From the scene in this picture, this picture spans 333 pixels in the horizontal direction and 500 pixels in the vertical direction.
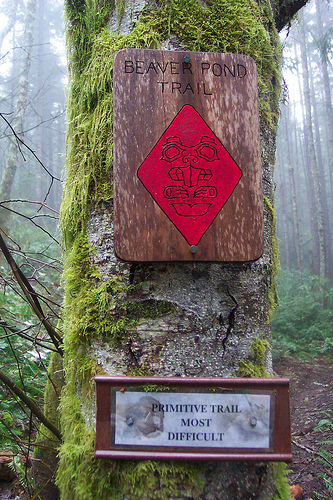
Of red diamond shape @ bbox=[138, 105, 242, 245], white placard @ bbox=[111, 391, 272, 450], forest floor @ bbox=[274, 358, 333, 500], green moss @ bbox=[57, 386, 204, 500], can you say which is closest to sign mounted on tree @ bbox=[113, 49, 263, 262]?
red diamond shape @ bbox=[138, 105, 242, 245]

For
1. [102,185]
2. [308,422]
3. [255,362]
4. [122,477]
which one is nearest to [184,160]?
[102,185]

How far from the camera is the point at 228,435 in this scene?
91cm

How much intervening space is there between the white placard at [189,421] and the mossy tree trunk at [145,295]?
0.06 meters

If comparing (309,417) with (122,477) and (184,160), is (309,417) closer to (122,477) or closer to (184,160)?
(122,477)

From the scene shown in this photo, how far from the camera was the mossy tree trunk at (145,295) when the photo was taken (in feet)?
2.96

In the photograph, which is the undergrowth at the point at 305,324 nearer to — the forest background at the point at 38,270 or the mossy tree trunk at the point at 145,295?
the forest background at the point at 38,270

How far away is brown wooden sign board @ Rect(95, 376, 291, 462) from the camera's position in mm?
905

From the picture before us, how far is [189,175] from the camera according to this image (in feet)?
3.27

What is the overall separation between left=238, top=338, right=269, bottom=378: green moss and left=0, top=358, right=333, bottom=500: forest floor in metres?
0.34

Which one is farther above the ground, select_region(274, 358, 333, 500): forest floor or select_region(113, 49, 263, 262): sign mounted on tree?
select_region(113, 49, 263, 262): sign mounted on tree

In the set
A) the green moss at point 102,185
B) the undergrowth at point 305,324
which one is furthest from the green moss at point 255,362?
the undergrowth at point 305,324

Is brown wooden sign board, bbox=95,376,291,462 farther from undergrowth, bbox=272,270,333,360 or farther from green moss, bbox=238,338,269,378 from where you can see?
undergrowth, bbox=272,270,333,360

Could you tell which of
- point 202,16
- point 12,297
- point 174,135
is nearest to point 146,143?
point 174,135

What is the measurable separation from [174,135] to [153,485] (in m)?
0.96
